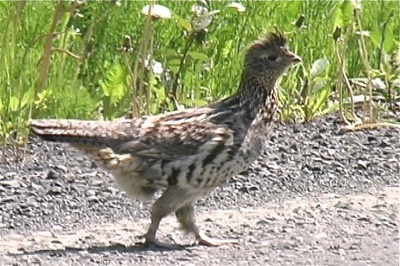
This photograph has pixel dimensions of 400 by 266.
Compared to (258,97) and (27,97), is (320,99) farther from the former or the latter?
(258,97)

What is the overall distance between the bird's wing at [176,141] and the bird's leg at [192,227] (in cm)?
31

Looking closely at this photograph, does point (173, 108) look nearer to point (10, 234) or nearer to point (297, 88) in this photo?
point (297, 88)

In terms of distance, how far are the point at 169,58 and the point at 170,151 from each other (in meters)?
2.73

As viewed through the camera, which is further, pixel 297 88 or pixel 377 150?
pixel 297 88

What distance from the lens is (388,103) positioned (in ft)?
36.4

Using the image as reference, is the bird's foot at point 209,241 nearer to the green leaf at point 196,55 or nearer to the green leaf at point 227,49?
the green leaf at point 196,55

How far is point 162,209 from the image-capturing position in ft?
25.3

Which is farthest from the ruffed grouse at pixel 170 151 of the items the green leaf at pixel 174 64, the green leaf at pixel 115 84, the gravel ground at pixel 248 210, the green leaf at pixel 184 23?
the green leaf at pixel 174 64

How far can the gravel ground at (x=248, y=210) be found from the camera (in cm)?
744

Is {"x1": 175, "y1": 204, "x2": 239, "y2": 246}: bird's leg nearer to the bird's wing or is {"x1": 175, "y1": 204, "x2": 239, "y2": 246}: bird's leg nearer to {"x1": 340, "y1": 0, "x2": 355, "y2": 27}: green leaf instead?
the bird's wing

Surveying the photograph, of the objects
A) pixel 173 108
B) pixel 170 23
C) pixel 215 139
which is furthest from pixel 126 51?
pixel 215 139

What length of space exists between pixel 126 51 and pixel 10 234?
92.3 inches

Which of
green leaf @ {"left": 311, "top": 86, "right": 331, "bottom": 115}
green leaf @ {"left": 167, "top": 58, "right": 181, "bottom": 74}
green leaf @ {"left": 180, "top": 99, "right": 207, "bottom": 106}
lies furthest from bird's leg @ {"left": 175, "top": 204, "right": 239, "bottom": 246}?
green leaf @ {"left": 311, "top": 86, "right": 331, "bottom": 115}

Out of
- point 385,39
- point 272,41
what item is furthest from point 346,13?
point 272,41
